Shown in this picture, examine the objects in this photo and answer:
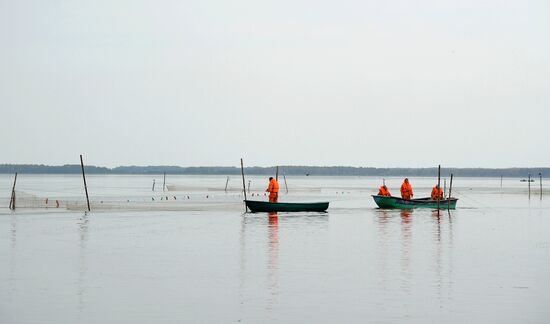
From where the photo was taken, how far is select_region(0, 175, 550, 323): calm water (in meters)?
14.9

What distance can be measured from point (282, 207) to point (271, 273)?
26475 millimetres

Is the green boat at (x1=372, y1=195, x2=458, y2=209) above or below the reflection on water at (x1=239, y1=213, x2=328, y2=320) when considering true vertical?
above

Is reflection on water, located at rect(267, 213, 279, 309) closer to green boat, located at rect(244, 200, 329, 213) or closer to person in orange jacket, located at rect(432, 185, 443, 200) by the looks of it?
green boat, located at rect(244, 200, 329, 213)

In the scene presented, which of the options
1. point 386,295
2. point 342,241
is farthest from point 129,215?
point 386,295

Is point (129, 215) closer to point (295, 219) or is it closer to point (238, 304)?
point (295, 219)

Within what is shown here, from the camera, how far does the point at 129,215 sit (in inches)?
1847

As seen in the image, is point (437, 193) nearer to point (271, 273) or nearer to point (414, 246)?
point (414, 246)

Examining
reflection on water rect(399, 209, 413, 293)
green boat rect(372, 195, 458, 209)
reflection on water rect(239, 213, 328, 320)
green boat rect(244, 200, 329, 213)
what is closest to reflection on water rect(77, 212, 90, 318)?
reflection on water rect(239, 213, 328, 320)

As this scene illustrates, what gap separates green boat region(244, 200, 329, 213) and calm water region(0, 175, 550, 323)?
8357 millimetres

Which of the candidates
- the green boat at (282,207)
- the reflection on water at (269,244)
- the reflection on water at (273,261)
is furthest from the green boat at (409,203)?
the reflection on water at (273,261)

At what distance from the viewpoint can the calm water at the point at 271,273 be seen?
49.0 feet

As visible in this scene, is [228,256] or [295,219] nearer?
[228,256]

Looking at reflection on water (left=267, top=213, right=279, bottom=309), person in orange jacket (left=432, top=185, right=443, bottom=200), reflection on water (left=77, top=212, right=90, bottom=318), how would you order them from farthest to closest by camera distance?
person in orange jacket (left=432, top=185, right=443, bottom=200)
reflection on water (left=267, top=213, right=279, bottom=309)
reflection on water (left=77, top=212, right=90, bottom=318)

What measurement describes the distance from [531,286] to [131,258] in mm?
11488
